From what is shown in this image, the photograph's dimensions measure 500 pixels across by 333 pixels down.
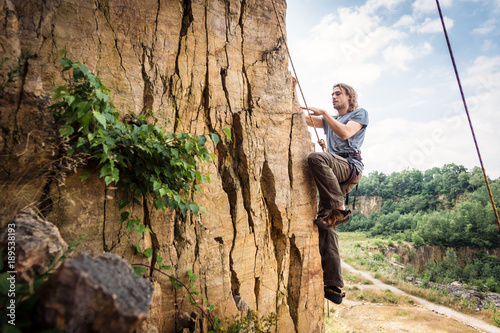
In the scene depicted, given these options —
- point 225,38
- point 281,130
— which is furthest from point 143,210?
point 225,38

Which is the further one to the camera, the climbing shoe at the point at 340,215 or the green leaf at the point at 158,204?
the climbing shoe at the point at 340,215

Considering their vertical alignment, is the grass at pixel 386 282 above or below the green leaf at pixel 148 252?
below

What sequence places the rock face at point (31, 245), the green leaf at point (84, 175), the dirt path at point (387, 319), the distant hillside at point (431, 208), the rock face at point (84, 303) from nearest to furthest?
the rock face at point (84, 303) < the rock face at point (31, 245) < the green leaf at point (84, 175) < the dirt path at point (387, 319) < the distant hillside at point (431, 208)

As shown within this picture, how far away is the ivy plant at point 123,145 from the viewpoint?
2.62 metres

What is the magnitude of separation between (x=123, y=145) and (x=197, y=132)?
1.32m

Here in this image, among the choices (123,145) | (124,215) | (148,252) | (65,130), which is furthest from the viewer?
(148,252)

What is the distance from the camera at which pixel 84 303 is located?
4.81 feet

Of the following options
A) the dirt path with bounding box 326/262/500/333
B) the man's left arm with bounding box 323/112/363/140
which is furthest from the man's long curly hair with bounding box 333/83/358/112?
the dirt path with bounding box 326/262/500/333

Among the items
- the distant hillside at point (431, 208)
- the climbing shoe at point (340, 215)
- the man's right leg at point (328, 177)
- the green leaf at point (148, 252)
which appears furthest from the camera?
the distant hillside at point (431, 208)

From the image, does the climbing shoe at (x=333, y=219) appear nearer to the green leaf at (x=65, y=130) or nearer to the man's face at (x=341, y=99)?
the man's face at (x=341, y=99)

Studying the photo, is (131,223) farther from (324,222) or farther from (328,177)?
(324,222)

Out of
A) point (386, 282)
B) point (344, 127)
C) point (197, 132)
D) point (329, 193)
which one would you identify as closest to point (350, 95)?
point (344, 127)

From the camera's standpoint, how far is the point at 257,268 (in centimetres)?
432

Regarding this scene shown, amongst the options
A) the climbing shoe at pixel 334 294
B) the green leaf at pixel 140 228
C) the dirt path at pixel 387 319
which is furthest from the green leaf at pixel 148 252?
the dirt path at pixel 387 319
